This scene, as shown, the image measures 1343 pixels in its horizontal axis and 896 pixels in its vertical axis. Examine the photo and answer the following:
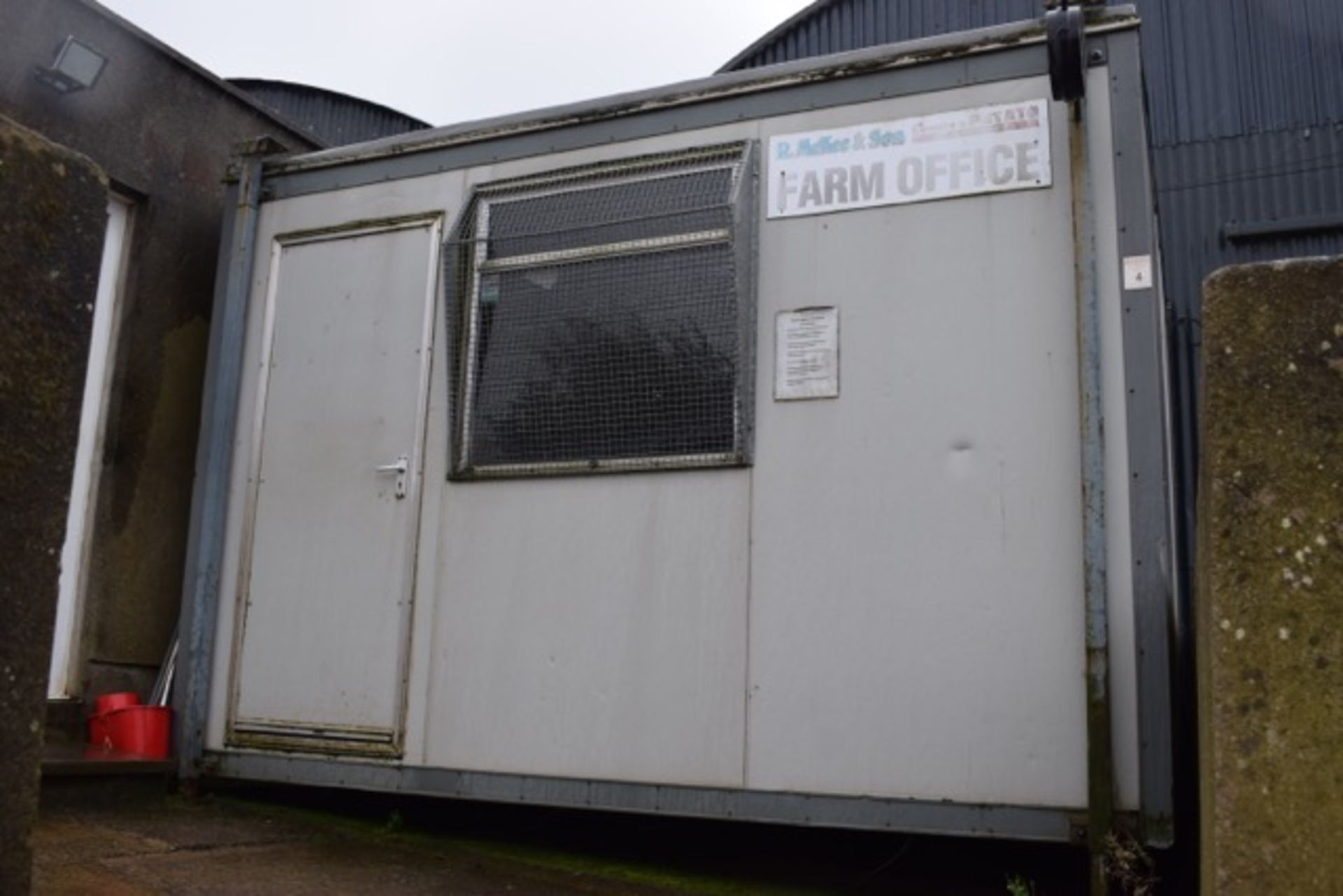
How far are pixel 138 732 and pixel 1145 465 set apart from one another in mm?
3598

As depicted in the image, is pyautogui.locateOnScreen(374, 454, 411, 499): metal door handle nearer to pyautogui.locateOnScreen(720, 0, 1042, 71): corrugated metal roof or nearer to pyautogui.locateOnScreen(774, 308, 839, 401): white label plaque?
pyautogui.locateOnScreen(774, 308, 839, 401): white label plaque

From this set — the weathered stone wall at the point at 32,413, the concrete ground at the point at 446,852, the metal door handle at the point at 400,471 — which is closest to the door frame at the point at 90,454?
the concrete ground at the point at 446,852

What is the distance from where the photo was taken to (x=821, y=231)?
409 cm

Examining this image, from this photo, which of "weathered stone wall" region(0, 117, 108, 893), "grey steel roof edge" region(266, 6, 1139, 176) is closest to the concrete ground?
"weathered stone wall" region(0, 117, 108, 893)

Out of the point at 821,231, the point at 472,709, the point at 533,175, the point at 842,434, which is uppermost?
the point at 533,175

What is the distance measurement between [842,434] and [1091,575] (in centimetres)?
86

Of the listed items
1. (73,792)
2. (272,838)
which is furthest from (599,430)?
(73,792)

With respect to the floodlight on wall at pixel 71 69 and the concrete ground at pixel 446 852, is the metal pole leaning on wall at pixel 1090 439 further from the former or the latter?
the floodlight on wall at pixel 71 69

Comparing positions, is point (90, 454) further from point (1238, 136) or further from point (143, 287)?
point (1238, 136)

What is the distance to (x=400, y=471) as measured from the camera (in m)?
4.52

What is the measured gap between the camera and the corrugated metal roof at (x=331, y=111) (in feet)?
38.3

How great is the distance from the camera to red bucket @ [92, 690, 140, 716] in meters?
4.69

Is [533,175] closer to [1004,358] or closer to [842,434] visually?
[842,434]

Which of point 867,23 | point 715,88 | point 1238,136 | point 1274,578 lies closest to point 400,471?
point 715,88
